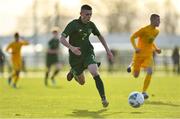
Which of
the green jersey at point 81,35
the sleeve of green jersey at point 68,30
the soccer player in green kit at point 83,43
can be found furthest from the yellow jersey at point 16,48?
the sleeve of green jersey at point 68,30

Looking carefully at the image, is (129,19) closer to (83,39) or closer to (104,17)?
(104,17)

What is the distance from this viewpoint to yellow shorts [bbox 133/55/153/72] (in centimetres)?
1848

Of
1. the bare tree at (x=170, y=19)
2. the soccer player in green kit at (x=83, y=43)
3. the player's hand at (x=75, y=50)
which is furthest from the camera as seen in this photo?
the bare tree at (x=170, y=19)

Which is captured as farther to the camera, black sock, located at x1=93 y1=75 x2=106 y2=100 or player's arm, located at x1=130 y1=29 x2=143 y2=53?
player's arm, located at x1=130 y1=29 x2=143 y2=53

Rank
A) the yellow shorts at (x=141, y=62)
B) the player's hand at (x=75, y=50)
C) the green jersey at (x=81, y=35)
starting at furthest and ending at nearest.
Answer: the yellow shorts at (x=141, y=62) → the green jersey at (x=81, y=35) → the player's hand at (x=75, y=50)

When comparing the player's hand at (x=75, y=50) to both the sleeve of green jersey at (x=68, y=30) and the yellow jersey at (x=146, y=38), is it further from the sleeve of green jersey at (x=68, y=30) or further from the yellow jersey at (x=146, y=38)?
the yellow jersey at (x=146, y=38)

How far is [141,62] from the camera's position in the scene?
18.7 m

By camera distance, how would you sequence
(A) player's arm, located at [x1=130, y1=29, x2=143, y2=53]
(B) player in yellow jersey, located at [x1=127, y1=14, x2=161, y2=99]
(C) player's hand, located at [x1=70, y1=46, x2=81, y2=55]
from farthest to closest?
(B) player in yellow jersey, located at [x1=127, y1=14, x2=161, y2=99], (A) player's arm, located at [x1=130, y1=29, x2=143, y2=53], (C) player's hand, located at [x1=70, y1=46, x2=81, y2=55]

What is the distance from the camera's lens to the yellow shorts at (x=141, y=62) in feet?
60.6

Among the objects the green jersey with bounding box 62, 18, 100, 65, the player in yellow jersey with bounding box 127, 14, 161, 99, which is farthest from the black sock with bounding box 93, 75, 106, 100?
the player in yellow jersey with bounding box 127, 14, 161, 99

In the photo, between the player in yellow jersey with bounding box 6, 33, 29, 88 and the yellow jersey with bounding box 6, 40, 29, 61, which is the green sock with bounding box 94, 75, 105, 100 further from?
the player in yellow jersey with bounding box 6, 33, 29, 88

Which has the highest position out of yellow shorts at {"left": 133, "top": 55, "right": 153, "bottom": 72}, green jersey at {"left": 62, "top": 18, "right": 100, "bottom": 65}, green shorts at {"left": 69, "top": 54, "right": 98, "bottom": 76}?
green jersey at {"left": 62, "top": 18, "right": 100, "bottom": 65}

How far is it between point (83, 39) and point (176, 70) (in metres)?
35.5

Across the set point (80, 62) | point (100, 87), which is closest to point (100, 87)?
point (100, 87)
